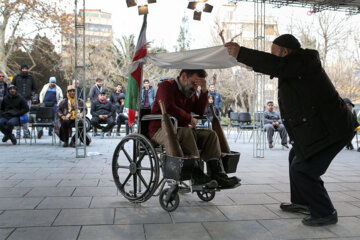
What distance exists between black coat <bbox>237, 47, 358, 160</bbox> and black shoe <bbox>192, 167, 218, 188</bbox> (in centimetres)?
88

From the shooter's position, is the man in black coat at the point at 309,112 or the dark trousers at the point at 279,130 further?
the dark trousers at the point at 279,130

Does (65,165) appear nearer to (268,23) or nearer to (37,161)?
(37,161)

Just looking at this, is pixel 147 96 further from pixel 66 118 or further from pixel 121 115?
pixel 66 118

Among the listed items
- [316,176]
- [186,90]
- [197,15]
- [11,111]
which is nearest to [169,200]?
[186,90]

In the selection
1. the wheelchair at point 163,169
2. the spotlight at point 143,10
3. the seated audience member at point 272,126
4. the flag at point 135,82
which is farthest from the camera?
the seated audience member at point 272,126

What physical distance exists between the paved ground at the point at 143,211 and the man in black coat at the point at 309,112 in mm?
348

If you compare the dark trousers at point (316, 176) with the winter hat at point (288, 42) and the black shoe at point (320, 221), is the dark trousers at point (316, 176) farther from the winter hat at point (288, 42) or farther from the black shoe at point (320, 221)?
the winter hat at point (288, 42)

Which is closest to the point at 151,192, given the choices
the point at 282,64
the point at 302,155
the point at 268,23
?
the point at 302,155

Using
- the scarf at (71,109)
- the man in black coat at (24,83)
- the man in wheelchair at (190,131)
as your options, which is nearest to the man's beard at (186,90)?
the man in wheelchair at (190,131)

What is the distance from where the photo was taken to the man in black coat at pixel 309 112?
318cm

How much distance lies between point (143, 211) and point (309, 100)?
196 centimetres

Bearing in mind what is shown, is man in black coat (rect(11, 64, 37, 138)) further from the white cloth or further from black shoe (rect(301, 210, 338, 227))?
black shoe (rect(301, 210, 338, 227))

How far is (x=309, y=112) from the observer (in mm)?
3195

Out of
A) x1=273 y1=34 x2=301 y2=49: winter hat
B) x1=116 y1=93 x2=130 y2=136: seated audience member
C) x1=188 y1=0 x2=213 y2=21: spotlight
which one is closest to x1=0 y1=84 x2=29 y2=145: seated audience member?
x1=116 y1=93 x2=130 y2=136: seated audience member
